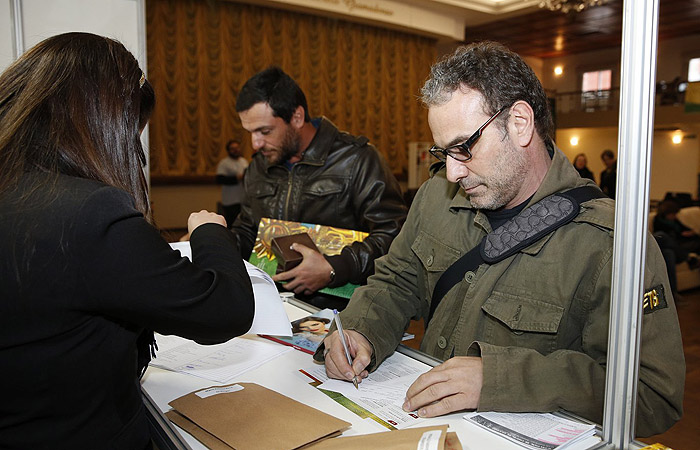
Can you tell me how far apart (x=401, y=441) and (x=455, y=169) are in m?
0.78

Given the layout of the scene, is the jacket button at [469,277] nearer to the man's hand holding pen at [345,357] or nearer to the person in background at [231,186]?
the man's hand holding pen at [345,357]

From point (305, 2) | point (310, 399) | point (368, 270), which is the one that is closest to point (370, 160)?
point (368, 270)

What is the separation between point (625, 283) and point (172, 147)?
9.88 m

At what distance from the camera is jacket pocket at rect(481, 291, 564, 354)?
1.43 metres

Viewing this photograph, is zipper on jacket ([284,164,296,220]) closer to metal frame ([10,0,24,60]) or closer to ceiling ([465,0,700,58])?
metal frame ([10,0,24,60])

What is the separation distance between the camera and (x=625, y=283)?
971mm

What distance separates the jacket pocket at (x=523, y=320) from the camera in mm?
1431

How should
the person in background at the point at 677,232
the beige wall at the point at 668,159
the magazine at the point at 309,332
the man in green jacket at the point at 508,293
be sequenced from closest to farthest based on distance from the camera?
the man in green jacket at the point at 508,293, the magazine at the point at 309,332, the person in background at the point at 677,232, the beige wall at the point at 668,159

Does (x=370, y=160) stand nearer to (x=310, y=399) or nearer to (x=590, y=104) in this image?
(x=310, y=399)

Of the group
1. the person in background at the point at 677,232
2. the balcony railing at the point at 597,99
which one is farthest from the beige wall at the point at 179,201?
the balcony railing at the point at 597,99

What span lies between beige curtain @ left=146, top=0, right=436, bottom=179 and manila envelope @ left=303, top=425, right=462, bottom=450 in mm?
8266

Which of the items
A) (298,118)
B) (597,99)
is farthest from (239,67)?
(597,99)

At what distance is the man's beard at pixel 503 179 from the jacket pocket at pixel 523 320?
0.25 metres

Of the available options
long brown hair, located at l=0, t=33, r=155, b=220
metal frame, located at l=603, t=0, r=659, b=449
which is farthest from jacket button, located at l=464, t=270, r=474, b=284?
long brown hair, located at l=0, t=33, r=155, b=220
